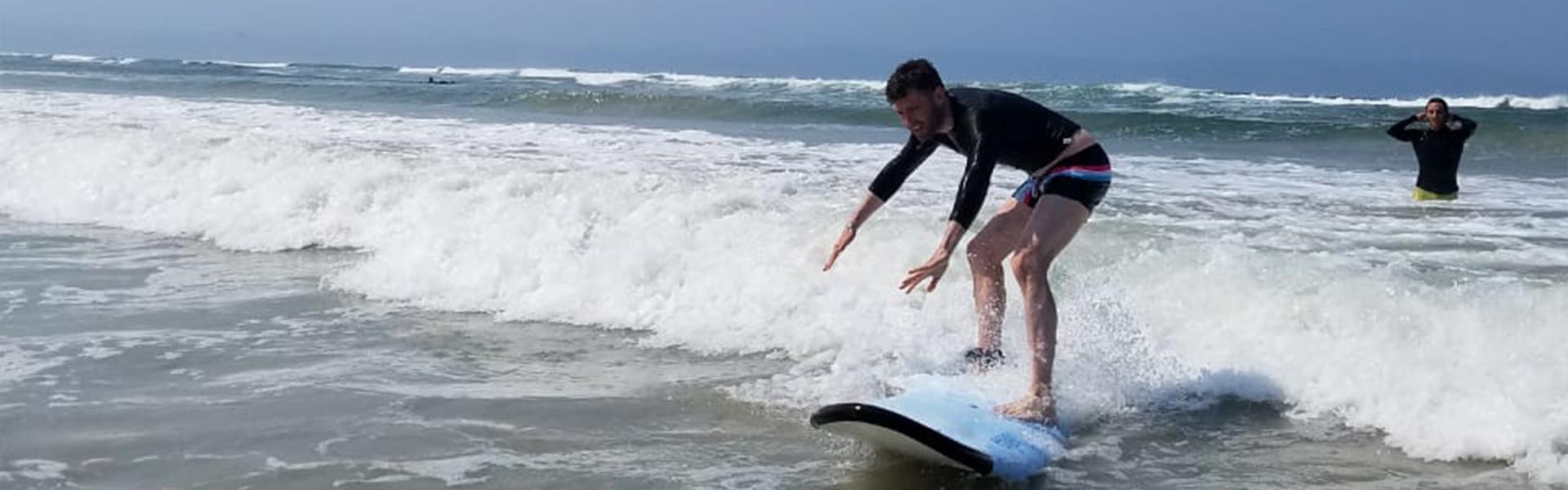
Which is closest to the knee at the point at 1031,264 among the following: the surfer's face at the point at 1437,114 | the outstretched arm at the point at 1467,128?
the surfer's face at the point at 1437,114

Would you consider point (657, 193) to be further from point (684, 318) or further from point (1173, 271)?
point (1173, 271)

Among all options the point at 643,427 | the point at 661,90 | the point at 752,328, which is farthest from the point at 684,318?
the point at 661,90

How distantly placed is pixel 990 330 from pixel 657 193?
4107 millimetres

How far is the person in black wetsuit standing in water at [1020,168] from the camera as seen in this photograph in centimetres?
491

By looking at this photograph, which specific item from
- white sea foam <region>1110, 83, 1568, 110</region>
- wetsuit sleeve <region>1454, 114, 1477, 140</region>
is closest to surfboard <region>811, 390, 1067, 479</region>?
wetsuit sleeve <region>1454, 114, 1477, 140</region>

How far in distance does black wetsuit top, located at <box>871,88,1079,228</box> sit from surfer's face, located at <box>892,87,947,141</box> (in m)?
0.08

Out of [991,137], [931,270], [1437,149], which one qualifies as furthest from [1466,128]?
[931,270]

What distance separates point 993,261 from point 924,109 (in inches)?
34.8

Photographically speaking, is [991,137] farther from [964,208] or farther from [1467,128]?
[1467,128]

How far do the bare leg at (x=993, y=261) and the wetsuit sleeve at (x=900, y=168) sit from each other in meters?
0.36

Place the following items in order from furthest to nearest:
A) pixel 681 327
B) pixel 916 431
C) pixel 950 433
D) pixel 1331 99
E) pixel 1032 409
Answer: pixel 1331 99
pixel 681 327
pixel 1032 409
pixel 950 433
pixel 916 431

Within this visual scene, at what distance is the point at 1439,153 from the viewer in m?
11.5

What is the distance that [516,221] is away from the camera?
9.09m

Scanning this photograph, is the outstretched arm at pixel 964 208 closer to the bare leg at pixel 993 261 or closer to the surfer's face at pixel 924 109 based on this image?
the surfer's face at pixel 924 109
